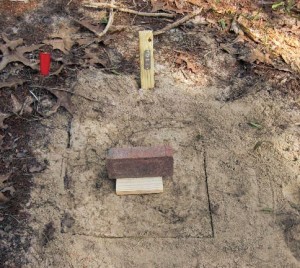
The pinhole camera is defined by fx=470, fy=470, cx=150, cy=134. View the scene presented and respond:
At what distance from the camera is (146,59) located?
398 centimetres

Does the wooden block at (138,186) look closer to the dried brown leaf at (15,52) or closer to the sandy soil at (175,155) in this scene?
the sandy soil at (175,155)

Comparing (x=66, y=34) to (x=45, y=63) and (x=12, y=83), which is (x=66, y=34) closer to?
(x=45, y=63)

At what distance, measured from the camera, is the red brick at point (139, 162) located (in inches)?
125

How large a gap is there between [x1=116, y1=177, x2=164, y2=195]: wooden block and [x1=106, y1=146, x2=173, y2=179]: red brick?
42 millimetres

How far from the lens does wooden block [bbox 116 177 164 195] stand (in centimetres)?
330

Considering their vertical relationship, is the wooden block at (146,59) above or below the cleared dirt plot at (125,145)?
above

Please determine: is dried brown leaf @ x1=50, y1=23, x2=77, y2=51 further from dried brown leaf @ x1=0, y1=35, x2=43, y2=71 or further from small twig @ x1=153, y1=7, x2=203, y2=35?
small twig @ x1=153, y1=7, x2=203, y2=35

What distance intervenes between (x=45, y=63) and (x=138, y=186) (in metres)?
1.48

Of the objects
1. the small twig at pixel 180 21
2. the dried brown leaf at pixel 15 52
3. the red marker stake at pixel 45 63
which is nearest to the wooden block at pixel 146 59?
the small twig at pixel 180 21

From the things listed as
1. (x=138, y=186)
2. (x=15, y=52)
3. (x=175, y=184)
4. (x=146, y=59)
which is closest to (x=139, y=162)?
(x=138, y=186)

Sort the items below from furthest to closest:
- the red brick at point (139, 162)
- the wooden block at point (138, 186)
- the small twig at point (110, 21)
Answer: the small twig at point (110, 21) < the wooden block at point (138, 186) < the red brick at point (139, 162)

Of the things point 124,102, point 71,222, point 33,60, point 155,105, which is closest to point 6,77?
point 33,60

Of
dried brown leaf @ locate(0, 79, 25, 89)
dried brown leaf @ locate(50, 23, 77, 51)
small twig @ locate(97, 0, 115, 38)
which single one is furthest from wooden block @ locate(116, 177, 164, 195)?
small twig @ locate(97, 0, 115, 38)

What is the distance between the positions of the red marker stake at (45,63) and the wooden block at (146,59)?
813mm
